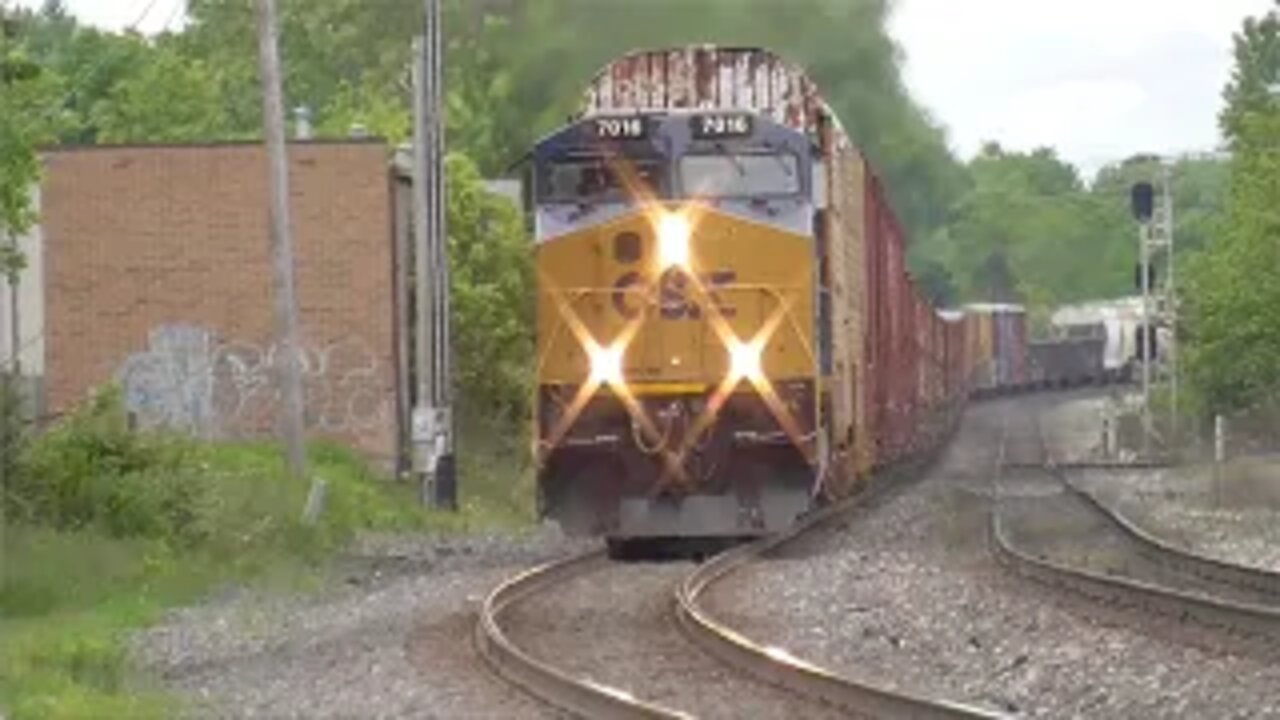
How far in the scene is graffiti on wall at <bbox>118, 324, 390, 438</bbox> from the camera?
112ft

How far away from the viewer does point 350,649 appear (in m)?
15.5

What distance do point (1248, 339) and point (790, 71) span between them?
33.5 meters

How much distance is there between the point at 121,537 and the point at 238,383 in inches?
487

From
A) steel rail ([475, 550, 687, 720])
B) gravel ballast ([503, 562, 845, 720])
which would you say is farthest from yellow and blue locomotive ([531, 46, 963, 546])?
steel rail ([475, 550, 687, 720])

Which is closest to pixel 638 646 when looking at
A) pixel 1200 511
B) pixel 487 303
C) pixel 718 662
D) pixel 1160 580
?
pixel 718 662

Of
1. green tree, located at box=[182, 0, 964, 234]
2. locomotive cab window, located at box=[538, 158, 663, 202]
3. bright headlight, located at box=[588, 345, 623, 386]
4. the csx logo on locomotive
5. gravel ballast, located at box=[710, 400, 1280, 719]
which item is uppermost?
green tree, located at box=[182, 0, 964, 234]

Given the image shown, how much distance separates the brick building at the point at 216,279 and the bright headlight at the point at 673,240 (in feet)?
49.1

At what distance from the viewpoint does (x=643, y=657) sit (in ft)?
47.7

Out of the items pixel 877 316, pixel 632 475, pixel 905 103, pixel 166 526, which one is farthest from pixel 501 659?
pixel 905 103

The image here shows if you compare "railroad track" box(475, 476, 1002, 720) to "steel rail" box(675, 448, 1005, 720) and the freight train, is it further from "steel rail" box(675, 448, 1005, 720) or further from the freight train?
the freight train

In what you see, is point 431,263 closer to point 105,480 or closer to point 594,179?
point 105,480

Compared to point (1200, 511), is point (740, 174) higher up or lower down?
higher up

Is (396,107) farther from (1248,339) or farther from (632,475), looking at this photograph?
(632,475)

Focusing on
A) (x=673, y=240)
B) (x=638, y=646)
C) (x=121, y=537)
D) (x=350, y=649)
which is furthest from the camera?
(x=121, y=537)
